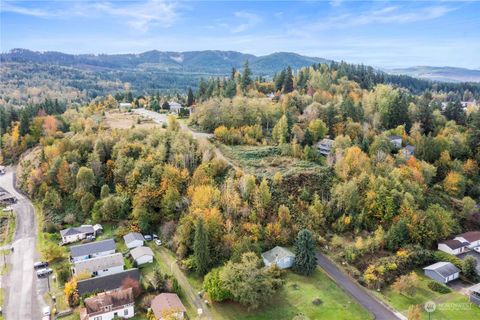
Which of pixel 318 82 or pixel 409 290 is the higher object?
pixel 318 82

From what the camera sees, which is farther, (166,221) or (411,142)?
(411,142)

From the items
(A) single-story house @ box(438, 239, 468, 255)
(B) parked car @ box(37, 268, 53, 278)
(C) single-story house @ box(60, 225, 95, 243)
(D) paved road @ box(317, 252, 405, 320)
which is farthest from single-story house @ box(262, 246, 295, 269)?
(B) parked car @ box(37, 268, 53, 278)

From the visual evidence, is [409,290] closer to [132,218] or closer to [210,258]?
[210,258]

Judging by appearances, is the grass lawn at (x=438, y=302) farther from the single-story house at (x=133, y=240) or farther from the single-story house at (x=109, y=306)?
the single-story house at (x=133, y=240)

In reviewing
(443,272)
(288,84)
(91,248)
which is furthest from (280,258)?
(288,84)

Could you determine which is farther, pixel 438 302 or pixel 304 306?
pixel 438 302

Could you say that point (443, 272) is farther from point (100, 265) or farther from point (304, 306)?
point (100, 265)

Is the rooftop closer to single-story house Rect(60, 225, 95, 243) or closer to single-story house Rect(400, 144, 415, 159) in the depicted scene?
single-story house Rect(60, 225, 95, 243)

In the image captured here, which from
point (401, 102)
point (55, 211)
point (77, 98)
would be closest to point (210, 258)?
point (55, 211)
